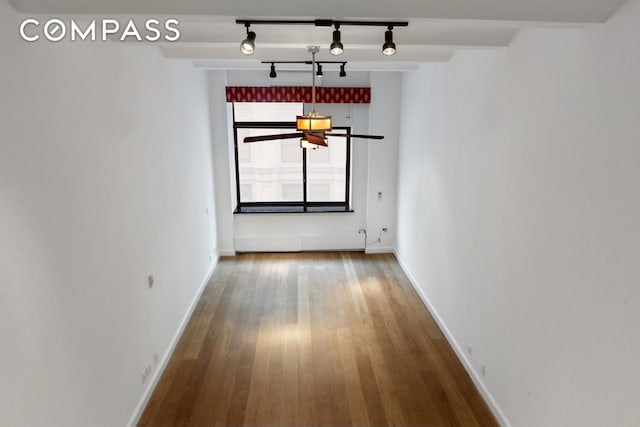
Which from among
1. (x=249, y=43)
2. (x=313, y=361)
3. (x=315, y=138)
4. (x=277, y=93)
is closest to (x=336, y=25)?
(x=249, y=43)

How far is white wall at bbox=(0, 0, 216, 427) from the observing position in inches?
80.6

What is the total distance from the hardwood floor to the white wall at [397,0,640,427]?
0.44 meters

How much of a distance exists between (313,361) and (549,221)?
2609mm

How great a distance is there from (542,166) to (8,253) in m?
3.00

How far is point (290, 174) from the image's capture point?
738cm

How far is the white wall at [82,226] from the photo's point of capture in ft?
6.72

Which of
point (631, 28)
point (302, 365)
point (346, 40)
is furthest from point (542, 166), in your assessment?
point (302, 365)

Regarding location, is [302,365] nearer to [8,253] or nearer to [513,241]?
[513,241]

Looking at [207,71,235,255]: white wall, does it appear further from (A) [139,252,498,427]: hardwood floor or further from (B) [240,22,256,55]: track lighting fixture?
(B) [240,22,256,55]: track lighting fixture

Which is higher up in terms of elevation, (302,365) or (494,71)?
(494,71)

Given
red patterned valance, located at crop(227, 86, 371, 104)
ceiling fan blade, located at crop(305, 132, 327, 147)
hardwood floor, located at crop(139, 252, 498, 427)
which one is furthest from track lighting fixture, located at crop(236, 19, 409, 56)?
red patterned valance, located at crop(227, 86, 371, 104)

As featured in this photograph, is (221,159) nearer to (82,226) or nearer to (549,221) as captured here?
(82,226)

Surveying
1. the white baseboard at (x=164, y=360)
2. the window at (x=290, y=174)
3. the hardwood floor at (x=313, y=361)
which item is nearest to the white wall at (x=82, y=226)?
the white baseboard at (x=164, y=360)

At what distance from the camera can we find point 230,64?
17.9ft
